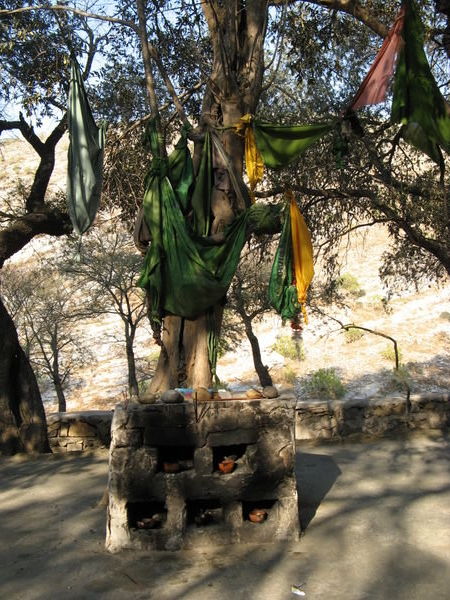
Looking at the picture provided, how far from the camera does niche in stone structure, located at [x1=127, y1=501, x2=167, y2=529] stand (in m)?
4.45

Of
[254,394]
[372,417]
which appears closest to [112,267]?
[372,417]

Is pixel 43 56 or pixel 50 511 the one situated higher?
pixel 43 56

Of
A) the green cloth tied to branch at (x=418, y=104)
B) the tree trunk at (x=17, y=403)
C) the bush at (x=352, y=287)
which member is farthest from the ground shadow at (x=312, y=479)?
the bush at (x=352, y=287)

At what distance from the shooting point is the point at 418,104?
5680 mm

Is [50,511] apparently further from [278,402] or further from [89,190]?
[89,190]

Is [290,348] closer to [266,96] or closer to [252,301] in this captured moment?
[252,301]

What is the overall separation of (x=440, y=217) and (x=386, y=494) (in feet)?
17.7

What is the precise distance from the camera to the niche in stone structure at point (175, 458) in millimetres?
4496

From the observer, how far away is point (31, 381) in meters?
8.47

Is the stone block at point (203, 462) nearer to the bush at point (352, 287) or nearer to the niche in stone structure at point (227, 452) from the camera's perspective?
the niche in stone structure at point (227, 452)

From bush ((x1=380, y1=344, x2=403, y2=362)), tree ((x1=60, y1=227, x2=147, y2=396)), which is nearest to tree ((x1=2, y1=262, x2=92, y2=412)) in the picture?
tree ((x1=60, y1=227, x2=147, y2=396))

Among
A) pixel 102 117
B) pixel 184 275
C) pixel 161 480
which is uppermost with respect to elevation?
pixel 102 117

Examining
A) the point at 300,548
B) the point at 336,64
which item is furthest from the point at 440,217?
the point at 300,548

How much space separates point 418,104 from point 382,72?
48 cm
